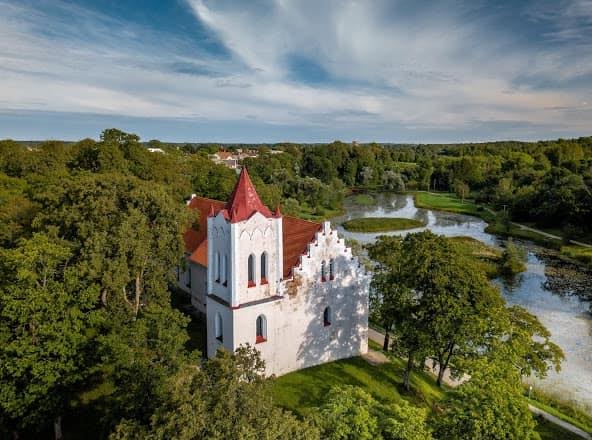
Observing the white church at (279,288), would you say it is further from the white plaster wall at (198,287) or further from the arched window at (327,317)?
the white plaster wall at (198,287)

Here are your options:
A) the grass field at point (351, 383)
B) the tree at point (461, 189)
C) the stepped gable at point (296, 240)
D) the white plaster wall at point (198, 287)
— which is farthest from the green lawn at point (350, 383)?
the tree at point (461, 189)

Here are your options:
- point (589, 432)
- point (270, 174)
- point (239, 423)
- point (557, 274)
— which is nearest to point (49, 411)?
point (239, 423)

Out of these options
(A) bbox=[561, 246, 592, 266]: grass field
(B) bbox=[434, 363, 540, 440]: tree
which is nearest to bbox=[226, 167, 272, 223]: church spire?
(B) bbox=[434, 363, 540, 440]: tree

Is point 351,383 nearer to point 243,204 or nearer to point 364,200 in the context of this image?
point 243,204

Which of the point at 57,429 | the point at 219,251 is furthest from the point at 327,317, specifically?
the point at 57,429

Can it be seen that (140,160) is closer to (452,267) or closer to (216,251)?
(216,251)
